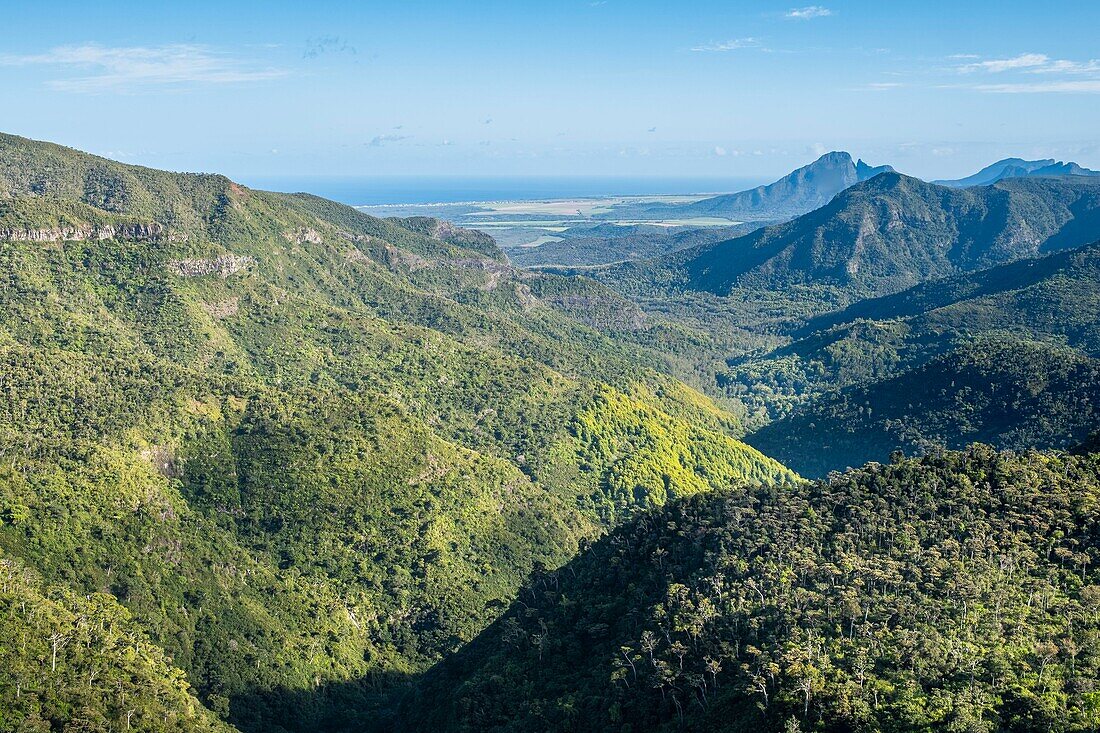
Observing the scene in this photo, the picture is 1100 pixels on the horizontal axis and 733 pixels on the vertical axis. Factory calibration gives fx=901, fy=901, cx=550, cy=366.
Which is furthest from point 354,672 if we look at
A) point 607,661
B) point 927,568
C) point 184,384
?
point 927,568

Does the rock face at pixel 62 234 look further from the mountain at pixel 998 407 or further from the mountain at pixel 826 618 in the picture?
the mountain at pixel 998 407

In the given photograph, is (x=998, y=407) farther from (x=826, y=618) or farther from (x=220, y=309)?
(x=220, y=309)

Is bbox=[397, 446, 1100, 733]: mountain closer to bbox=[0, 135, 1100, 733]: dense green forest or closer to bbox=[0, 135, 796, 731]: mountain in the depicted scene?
→ bbox=[0, 135, 1100, 733]: dense green forest

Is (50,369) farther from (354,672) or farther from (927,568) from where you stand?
(927,568)

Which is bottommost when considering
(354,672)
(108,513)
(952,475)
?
(354,672)

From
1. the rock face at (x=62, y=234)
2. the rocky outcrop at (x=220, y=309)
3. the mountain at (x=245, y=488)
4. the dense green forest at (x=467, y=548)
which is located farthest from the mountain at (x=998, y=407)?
the rock face at (x=62, y=234)

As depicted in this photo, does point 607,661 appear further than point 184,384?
No
